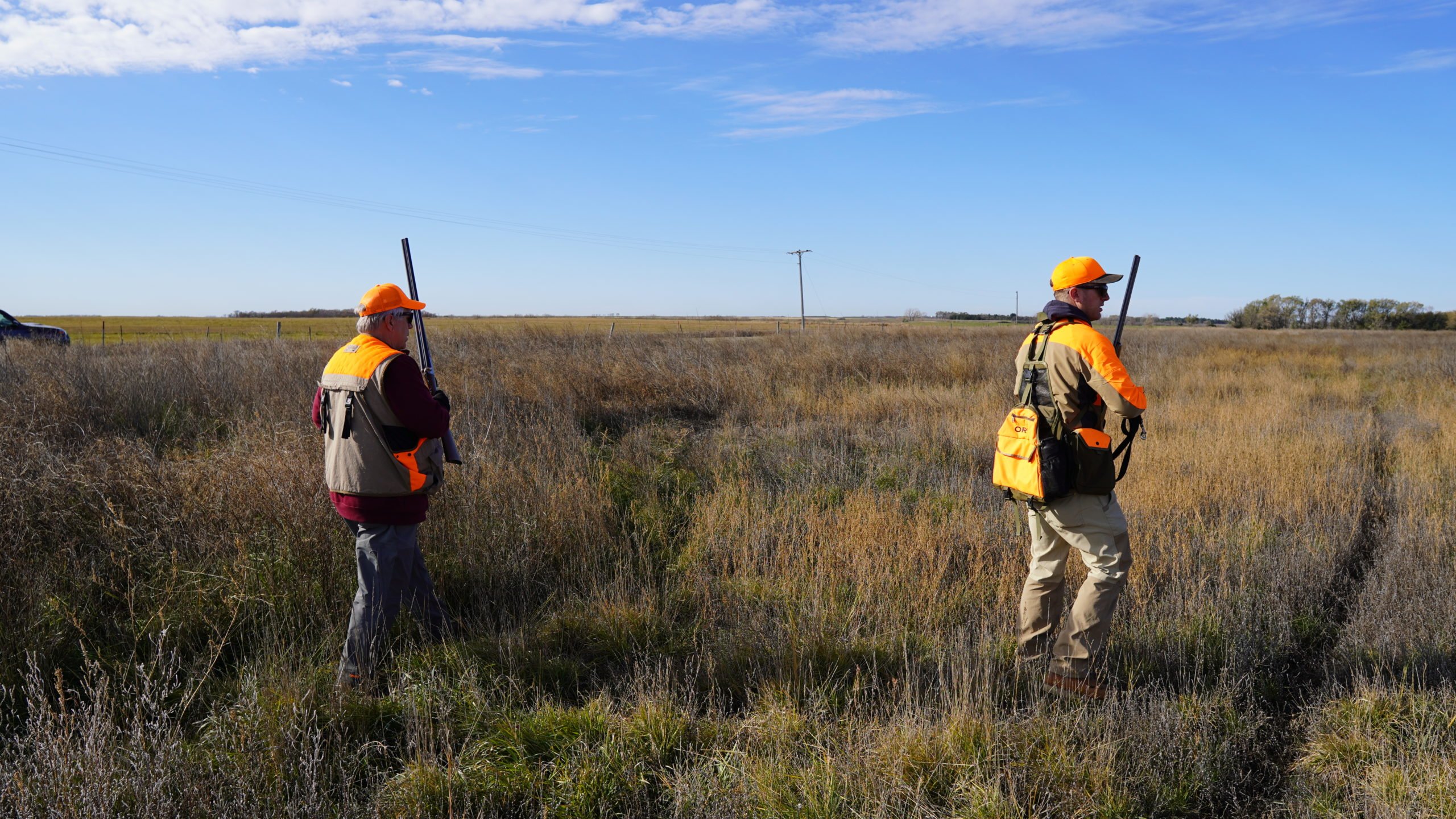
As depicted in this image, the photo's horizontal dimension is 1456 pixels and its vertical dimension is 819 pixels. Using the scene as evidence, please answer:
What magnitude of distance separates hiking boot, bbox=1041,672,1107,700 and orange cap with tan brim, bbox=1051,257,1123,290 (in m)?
1.75

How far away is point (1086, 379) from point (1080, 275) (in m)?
0.47

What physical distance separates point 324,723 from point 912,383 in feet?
41.8

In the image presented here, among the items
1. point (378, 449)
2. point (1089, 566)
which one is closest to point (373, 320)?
point (378, 449)

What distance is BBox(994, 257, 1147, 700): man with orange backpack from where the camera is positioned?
3.48 m

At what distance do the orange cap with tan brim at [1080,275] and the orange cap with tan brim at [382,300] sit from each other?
296cm

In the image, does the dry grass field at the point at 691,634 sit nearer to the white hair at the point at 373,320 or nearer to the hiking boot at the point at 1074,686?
the hiking boot at the point at 1074,686

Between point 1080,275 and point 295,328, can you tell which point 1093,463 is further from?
point 295,328

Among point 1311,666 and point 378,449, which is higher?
point 378,449

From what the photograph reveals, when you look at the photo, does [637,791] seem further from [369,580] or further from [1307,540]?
[1307,540]

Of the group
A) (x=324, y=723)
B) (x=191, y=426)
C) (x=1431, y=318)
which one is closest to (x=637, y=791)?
(x=324, y=723)

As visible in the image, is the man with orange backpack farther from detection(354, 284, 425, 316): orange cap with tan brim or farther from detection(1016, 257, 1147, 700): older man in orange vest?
detection(354, 284, 425, 316): orange cap with tan brim

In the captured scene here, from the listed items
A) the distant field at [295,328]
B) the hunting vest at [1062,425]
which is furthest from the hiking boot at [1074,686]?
the distant field at [295,328]

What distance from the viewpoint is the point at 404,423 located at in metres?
3.56

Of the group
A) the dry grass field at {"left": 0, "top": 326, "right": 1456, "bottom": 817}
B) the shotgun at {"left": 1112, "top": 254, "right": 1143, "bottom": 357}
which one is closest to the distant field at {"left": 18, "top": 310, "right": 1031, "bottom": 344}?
the dry grass field at {"left": 0, "top": 326, "right": 1456, "bottom": 817}
